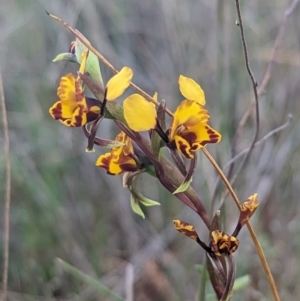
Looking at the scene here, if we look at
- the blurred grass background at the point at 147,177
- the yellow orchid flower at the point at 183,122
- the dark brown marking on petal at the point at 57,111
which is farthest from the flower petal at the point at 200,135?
the blurred grass background at the point at 147,177

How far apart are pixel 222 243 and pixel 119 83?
171 millimetres

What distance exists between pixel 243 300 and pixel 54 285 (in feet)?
1.39

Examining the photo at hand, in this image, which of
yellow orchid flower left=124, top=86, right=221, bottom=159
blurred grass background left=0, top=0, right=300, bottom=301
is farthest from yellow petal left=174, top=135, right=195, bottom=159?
blurred grass background left=0, top=0, right=300, bottom=301

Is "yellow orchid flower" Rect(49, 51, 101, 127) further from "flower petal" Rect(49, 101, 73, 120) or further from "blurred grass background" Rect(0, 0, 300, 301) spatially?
"blurred grass background" Rect(0, 0, 300, 301)

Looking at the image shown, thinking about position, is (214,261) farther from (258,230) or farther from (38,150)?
(38,150)

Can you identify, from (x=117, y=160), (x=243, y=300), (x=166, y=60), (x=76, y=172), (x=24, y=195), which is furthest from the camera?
(x=166, y=60)

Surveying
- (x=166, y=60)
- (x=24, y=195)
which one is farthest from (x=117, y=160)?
(x=166, y=60)

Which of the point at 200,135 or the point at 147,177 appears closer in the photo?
the point at 200,135

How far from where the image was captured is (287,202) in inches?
48.5

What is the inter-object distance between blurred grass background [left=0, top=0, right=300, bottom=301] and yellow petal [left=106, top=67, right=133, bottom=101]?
526 mm

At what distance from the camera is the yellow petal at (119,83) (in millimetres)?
401

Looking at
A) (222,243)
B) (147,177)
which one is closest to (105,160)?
(222,243)

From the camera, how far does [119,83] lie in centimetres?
41

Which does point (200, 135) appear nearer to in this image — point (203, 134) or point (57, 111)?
point (203, 134)
